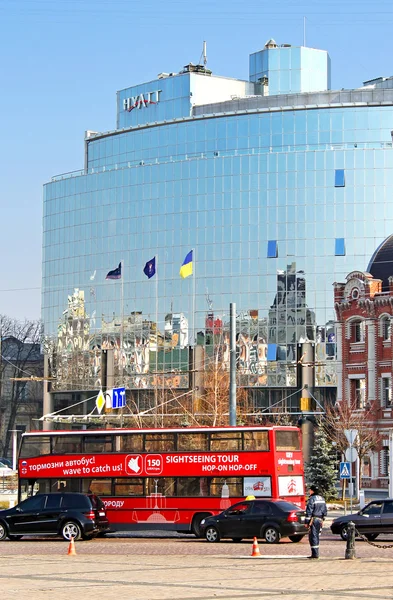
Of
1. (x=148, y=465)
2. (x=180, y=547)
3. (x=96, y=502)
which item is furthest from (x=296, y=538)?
(x=96, y=502)

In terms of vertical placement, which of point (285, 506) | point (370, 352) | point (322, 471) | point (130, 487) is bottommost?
point (285, 506)

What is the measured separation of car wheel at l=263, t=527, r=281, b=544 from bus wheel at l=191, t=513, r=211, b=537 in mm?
4151

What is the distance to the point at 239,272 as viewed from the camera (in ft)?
372

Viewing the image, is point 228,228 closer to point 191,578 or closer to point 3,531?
point 3,531

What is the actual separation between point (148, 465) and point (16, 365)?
93.5m

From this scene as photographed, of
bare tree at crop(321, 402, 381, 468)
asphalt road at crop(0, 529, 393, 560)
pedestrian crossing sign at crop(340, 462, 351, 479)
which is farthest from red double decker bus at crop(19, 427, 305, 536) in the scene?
bare tree at crop(321, 402, 381, 468)

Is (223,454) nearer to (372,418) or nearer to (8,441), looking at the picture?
(372,418)

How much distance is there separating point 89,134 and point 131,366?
30252mm

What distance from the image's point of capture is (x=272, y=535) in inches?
1453

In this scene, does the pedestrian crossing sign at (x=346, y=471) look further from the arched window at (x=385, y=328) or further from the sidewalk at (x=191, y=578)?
the arched window at (x=385, y=328)

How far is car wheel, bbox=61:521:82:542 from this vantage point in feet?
128

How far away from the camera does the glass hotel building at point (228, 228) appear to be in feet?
363

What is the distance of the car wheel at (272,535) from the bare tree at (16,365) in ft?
305

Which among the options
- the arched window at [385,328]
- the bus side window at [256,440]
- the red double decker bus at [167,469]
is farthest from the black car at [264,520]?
the arched window at [385,328]
